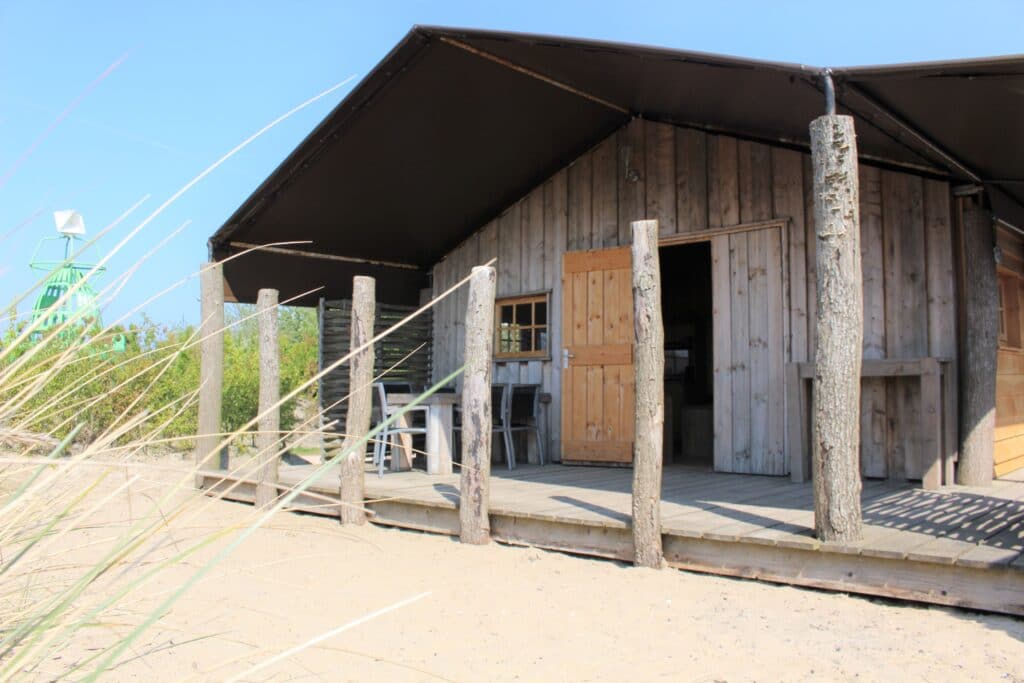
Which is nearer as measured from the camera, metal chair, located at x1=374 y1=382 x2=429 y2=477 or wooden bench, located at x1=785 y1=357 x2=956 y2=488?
wooden bench, located at x1=785 y1=357 x2=956 y2=488

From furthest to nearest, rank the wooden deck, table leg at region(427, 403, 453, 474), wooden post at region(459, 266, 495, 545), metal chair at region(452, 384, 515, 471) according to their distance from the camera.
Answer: metal chair at region(452, 384, 515, 471) → table leg at region(427, 403, 453, 474) → wooden post at region(459, 266, 495, 545) → the wooden deck

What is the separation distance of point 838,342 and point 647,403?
44.5 inches

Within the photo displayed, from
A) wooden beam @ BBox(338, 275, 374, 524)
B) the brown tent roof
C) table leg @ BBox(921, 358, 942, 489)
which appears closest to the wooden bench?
table leg @ BBox(921, 358, 942, 489)

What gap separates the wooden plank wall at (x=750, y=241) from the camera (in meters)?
5.95

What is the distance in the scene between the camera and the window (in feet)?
27.1

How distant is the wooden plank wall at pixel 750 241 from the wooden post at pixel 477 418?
8.50 feet

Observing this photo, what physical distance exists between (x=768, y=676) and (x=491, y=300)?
3.04 meters

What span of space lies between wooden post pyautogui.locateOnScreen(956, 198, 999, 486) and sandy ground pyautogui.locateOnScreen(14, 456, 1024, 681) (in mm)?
2595

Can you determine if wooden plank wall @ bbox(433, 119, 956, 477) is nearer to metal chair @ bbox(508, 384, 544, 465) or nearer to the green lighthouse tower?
metal chair @ bbox(508, 384, 544, 465)

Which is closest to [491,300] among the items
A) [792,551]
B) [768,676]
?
Result: [792,551]

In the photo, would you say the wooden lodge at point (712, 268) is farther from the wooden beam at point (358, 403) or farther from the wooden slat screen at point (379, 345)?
the wooden beam at point (358, 403)

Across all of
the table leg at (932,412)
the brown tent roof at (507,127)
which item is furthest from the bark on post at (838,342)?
the table leg at (932,412)

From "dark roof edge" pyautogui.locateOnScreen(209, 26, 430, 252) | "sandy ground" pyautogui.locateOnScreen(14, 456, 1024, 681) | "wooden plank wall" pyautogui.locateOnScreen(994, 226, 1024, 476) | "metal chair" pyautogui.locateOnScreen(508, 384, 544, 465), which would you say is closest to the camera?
"sandy ground" pyautogui.locateOnScreen(14, 456, 1024, 681)

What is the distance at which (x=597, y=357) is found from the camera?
7703 millimetres
